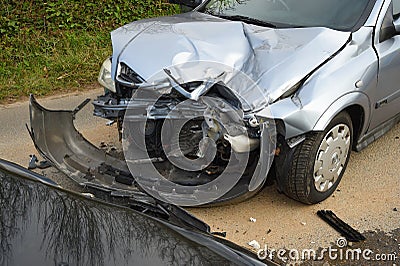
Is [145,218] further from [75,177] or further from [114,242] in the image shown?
[75,177]

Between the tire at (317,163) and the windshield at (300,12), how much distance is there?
31.7 inches

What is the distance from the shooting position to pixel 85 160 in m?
4.40

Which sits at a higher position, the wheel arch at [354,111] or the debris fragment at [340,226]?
the wheel arch at [354,111]

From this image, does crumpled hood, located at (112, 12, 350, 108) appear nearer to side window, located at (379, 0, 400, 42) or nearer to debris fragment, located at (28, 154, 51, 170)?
side window, located at (379, 0, 400, 42)

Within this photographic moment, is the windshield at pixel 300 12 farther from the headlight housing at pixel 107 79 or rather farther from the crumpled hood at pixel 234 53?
the headlight housing at pixel 107 79

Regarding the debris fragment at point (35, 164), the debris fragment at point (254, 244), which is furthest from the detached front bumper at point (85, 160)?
the debris fragment at point (35, 164)

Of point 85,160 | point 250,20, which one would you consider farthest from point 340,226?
point 85,160

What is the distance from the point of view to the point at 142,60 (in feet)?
13.2

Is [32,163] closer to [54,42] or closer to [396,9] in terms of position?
[396,9]

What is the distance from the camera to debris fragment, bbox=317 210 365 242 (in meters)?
3.87

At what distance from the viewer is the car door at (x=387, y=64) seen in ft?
14.2

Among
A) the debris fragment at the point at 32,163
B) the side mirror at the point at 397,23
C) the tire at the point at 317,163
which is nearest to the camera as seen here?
the tire at the point at 317,163

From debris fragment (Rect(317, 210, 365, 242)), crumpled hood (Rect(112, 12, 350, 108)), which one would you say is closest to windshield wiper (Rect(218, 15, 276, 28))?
crumpled hood (Rect(112, 12, 350, 108))

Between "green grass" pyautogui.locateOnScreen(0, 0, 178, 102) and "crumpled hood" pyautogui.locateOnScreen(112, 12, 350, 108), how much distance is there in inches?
112
